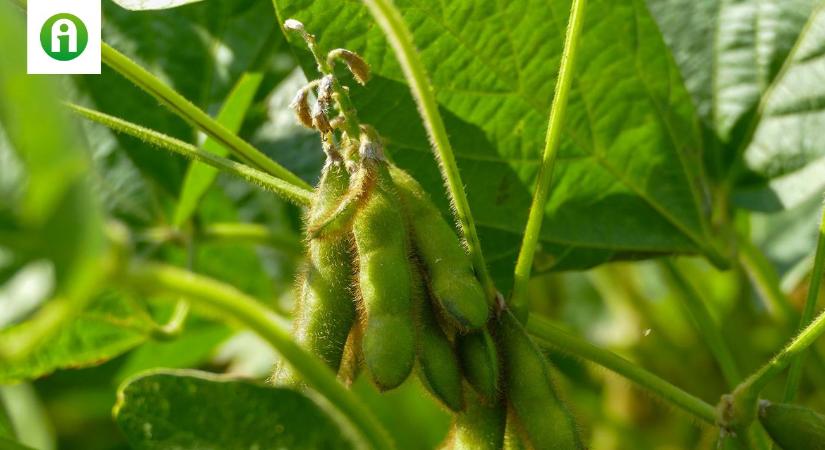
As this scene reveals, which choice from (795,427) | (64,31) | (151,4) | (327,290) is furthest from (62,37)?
(795,427)

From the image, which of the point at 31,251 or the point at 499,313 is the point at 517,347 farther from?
the point at 31,251

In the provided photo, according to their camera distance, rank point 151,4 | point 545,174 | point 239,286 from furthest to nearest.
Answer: point 239,286 < point 151,4 < point 545,174

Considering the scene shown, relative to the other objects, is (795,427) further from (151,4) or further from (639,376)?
(151,4)

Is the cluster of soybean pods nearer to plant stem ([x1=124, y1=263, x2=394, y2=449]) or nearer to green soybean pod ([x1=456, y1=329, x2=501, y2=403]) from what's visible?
green soybean pod ([x1=456, y1=329, x2=501, y2=403])

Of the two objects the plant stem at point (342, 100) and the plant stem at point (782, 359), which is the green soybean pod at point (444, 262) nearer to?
the plant stem at point (342, 100)

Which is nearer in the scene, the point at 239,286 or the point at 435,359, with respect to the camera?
the point at 435,359

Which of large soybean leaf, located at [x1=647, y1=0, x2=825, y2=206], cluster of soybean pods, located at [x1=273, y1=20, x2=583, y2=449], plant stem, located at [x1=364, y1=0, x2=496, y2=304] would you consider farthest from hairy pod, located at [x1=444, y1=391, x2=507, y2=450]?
large soybean leaf, located at [x1=647, y1=0, x2=825, y2=206]
